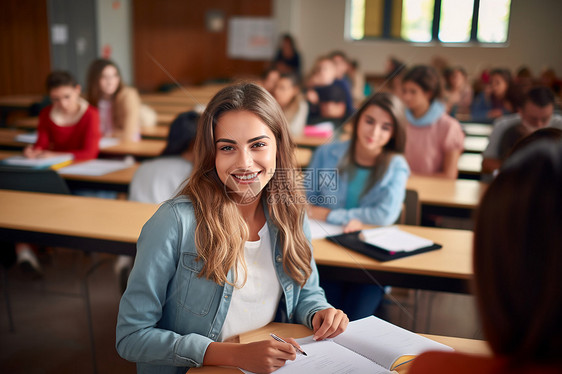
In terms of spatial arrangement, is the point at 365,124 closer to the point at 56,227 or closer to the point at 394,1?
the point at 56,227

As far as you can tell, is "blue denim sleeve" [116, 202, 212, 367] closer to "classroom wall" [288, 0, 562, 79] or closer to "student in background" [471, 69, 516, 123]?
"student in background" [471, 69, 516, 123]

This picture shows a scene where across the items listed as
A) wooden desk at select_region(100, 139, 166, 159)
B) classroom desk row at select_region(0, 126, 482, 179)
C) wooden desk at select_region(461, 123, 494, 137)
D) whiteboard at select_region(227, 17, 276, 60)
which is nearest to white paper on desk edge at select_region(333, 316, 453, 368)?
classroom desk row at select_region(0, 126, 482, 179)

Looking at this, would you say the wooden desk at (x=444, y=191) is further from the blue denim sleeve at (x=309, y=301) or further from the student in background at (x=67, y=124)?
the student in background at (x=67, y=124)

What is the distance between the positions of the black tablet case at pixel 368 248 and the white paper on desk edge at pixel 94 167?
1560mm

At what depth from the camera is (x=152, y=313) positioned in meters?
1.04

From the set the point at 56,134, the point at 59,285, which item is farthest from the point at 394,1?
the point at 59,285

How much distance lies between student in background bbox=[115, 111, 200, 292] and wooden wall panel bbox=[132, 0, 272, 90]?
5.40 metres

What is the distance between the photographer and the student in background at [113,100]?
142 inches

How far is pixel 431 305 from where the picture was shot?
2.44 metres

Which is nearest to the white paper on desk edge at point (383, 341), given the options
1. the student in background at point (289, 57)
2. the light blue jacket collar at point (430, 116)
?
the light blue jacket collar at point (430, 116)

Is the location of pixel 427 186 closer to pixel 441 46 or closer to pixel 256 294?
pixel 256 294

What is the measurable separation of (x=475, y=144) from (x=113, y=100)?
2868 millimetres

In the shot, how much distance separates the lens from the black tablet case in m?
1.53

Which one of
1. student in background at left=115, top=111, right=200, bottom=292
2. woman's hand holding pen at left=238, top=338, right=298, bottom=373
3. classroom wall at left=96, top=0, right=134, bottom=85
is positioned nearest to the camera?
woman's hand holding pen at left=238, top=338, right=298, bottom=373
